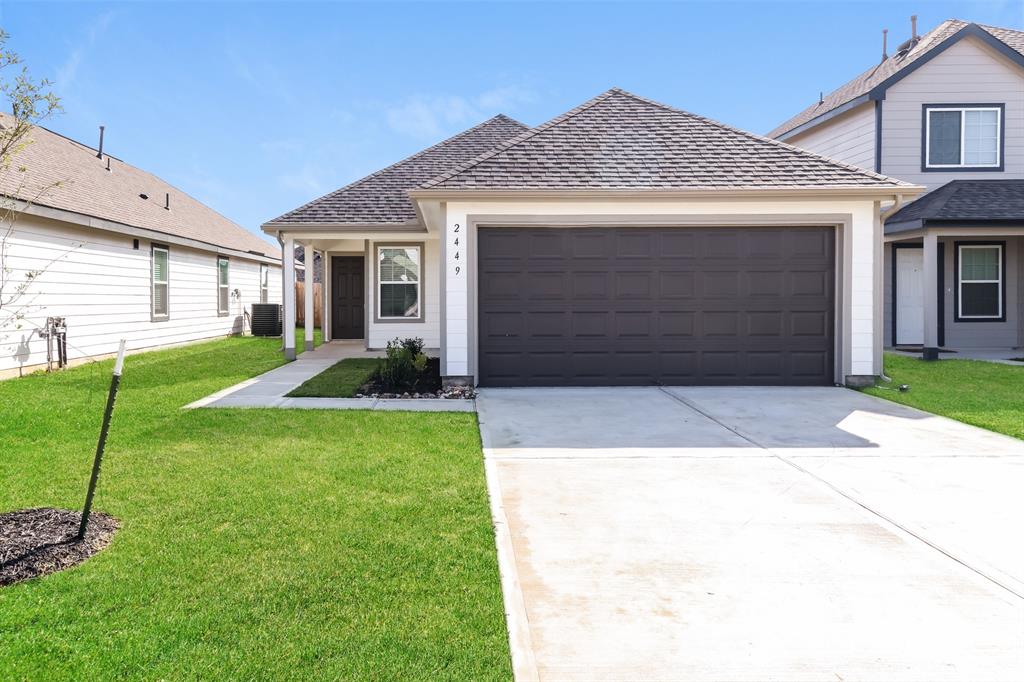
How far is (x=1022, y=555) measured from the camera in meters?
3.77

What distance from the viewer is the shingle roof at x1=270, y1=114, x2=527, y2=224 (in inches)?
535

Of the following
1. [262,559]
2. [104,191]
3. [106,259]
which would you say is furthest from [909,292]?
[104,191]

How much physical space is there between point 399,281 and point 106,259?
6.04m

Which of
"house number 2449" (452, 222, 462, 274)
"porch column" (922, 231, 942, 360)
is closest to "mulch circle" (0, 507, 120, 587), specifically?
"house number 2449" (452, 222, 462, 274)

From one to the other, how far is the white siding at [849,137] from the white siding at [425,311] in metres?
10.7

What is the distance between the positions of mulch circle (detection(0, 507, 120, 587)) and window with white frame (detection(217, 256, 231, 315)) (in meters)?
16.6

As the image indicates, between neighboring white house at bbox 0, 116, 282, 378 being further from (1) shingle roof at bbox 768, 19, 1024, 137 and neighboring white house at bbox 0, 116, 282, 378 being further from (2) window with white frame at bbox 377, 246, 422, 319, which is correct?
(1) shingle roof at bbox 768, 19, 1024, 137

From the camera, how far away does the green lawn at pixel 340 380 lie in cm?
918

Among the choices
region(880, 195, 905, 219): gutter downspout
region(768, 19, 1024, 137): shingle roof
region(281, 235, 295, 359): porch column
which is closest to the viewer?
region(880, 195, 905, 219): gutter downspout

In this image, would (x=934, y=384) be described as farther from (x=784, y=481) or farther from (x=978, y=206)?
(x=784, y=481)

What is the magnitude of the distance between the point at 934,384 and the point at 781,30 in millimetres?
10820

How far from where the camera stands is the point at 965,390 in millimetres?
9664

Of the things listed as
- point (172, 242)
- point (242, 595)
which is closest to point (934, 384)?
point (242, 595)

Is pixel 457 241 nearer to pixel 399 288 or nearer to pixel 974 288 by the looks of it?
pixel 399 288
